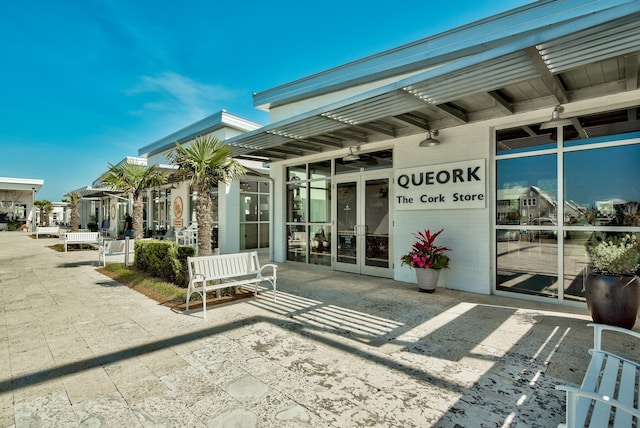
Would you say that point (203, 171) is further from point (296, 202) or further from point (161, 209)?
point (161, 209)

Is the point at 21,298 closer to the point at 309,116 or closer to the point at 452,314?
the point at 309,116

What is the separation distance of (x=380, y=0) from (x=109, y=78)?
15.8 meters

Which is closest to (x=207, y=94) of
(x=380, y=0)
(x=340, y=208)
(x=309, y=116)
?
(x=380, y=0)

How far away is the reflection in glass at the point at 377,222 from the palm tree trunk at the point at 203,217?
363cm

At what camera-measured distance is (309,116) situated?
537 cm

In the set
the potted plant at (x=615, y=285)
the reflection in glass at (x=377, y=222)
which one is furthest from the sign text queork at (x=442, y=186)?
the potted plant at (x=615, y=285)

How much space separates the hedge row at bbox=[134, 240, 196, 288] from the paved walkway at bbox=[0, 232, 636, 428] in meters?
0.92

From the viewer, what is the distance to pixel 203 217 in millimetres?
5895

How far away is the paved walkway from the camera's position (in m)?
2.31

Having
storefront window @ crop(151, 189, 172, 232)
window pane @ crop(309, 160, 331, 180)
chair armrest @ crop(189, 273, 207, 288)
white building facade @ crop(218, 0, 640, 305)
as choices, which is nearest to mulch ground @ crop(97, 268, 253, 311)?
chair armrest @ crop(189, 273, 207, 288)

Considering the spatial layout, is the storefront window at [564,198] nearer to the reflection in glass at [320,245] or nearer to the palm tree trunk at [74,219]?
the reflection in glass at [320,245]

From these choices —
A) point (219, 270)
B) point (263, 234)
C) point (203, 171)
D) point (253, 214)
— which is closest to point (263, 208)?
point (253, 214)

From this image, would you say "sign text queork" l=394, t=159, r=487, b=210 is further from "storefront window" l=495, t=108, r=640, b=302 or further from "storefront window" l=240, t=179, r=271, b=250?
"storefront window" l=240, t=179, r=271, b=250

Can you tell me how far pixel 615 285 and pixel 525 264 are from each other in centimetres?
170
